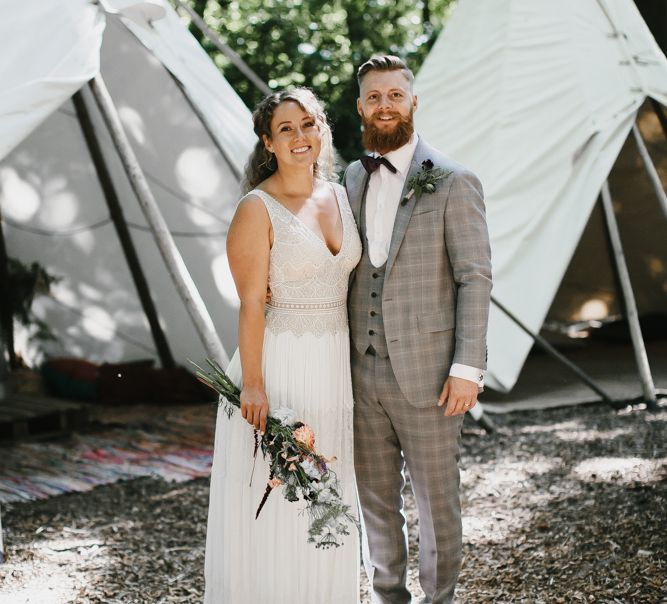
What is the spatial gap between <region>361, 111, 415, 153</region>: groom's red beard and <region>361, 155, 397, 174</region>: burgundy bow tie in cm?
3

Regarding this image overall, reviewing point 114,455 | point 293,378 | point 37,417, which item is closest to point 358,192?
point 293,378

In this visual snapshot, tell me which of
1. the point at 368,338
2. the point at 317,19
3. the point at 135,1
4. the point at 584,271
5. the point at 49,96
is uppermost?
the point at 317,19

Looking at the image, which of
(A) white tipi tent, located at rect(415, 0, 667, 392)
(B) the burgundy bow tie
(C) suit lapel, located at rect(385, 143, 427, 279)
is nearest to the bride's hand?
(C) suit lapel, located at rect(385, 143, 427, 279)

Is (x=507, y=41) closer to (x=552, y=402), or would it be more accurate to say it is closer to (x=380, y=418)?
(x=552, y=402)

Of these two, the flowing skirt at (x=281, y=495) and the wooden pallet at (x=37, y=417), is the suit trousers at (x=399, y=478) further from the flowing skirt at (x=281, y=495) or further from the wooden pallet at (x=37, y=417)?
the wooden pallet at (x=37, y=417)

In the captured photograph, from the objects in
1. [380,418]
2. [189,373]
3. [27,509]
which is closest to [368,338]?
[380,418]

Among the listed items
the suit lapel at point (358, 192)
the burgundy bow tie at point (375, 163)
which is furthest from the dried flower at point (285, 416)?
the burgundy bow tie at point (375, 163)

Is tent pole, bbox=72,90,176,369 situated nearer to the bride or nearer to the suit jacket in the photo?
the bride

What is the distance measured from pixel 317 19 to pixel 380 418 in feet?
31.3

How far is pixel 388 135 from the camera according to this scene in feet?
8.88

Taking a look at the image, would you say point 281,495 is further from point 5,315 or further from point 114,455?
point 5,315

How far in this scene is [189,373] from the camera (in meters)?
6.47

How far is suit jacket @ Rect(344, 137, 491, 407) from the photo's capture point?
8.45ft

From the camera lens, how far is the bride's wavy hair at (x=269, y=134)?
265 cm
